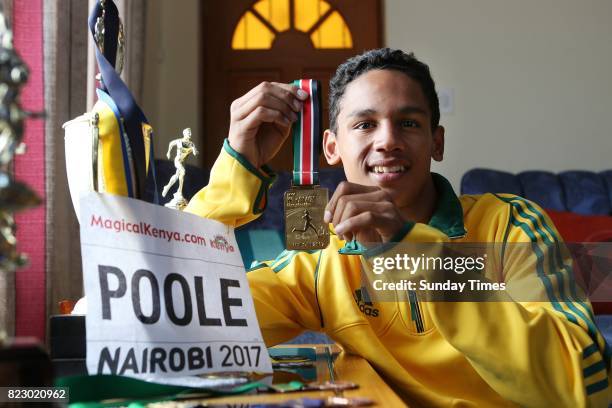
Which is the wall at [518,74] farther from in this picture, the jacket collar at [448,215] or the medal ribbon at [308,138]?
the medal ribbon at [308,138]

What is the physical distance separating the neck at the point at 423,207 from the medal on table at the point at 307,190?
326mm

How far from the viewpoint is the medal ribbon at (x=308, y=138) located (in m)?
1.02

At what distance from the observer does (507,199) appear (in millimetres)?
1325

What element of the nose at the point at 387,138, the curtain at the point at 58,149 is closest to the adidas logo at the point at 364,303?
the nose at the point at 387,138

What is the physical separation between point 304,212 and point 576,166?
3.25 m

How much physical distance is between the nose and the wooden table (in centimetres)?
33

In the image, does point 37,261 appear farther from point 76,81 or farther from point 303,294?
point 303,294

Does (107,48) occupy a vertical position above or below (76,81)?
below

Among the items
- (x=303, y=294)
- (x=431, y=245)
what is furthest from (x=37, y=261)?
(x=431, y=245)

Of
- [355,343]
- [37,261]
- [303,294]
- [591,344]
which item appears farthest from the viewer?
[37,261]

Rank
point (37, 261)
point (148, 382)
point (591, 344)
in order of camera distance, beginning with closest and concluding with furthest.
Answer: point (148, 382) < point (591, 344) < point (37, 261)

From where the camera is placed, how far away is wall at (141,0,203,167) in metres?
3.78

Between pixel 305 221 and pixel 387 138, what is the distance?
0.32 metres

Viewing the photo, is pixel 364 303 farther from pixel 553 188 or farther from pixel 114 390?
pixel 553 188
